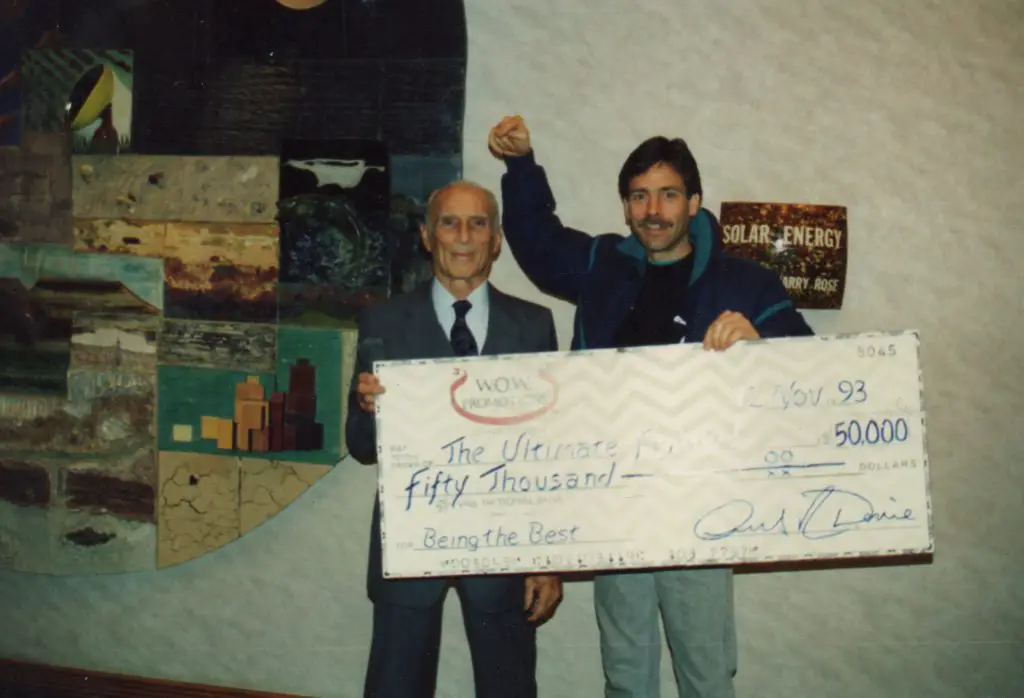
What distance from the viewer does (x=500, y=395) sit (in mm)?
1245

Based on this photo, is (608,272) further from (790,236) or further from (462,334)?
(790,236)

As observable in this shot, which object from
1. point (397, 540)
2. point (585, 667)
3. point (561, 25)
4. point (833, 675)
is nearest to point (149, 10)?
point (561, 25)

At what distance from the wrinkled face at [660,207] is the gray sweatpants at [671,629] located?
589 millimetres

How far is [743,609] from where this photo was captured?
1662 millimetres

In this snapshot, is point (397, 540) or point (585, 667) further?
point (585, 667)

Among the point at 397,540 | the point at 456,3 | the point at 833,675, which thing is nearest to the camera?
the point at 397,540

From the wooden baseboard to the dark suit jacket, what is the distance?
2.21 ft

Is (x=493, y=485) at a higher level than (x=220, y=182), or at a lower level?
lower

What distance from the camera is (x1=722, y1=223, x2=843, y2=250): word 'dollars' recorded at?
1.54 m

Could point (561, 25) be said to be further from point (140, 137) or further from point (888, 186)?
point (140, 137)

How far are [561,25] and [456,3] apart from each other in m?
0.23
